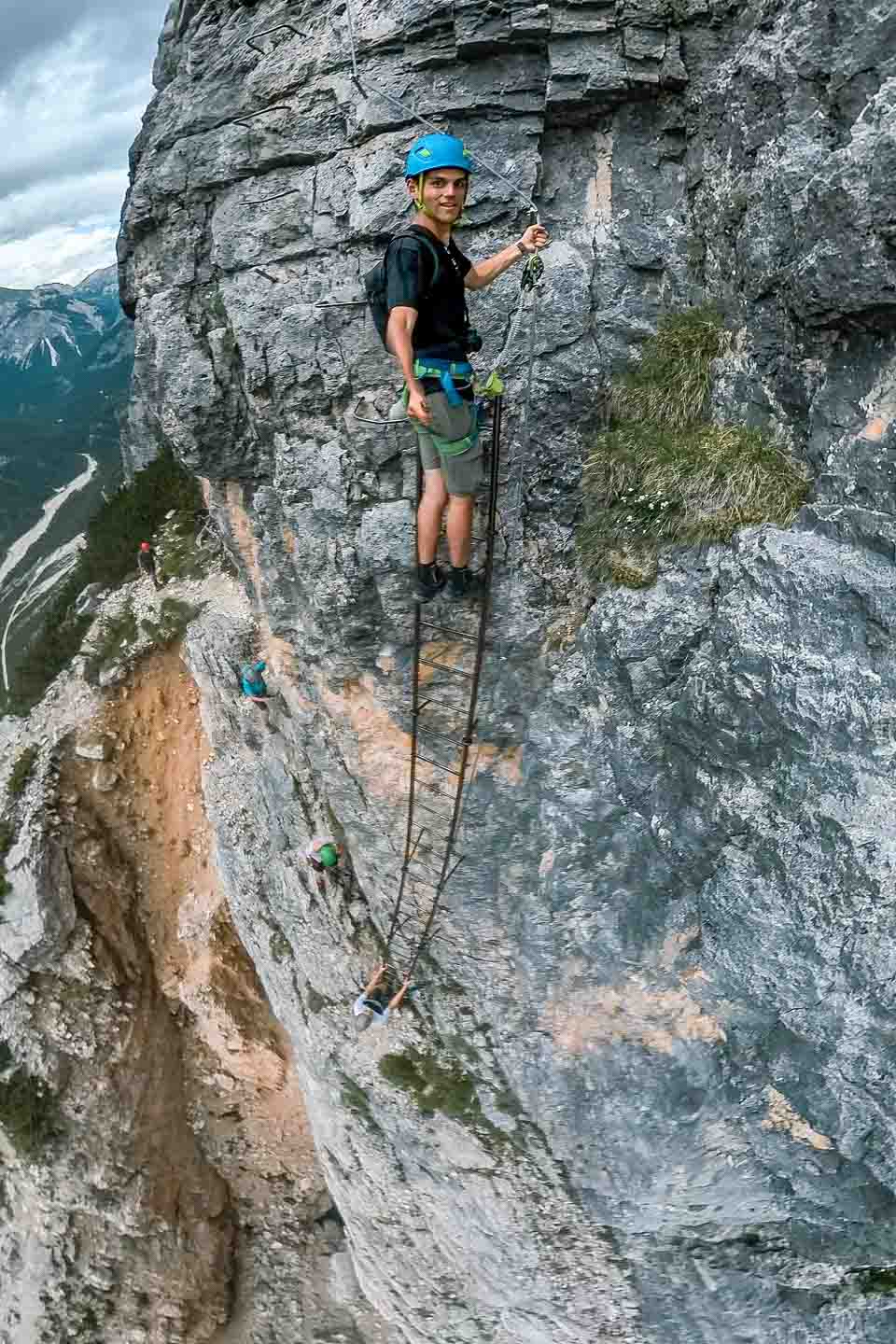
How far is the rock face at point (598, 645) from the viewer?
5.96 m

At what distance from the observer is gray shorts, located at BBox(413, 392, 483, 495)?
6.83 meters

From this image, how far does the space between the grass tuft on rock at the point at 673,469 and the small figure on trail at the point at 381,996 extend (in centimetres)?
617

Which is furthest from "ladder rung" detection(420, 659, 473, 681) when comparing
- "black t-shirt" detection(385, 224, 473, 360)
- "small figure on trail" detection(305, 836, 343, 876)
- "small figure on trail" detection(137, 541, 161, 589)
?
"small figure on trail" detection(137, 541, 161, 589)

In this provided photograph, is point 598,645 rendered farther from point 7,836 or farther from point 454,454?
point 7,836

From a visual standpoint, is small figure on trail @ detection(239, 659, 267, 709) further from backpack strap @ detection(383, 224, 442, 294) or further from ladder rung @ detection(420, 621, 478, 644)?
backpack strap @ detection(383, 224, 442, 294)

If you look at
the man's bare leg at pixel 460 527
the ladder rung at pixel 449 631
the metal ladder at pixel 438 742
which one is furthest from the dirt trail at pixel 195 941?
the man's bare leg at pixel 460 527

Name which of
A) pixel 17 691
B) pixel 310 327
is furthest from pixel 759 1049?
pixel 17 691

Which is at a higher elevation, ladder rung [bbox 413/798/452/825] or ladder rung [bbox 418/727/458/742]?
ladder rung [bbox 418/727/458/742]

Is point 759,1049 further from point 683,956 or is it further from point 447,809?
point 447,809

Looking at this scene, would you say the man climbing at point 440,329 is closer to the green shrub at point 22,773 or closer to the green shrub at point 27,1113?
the green shrub at point 22,773

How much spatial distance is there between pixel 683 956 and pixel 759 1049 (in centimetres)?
107

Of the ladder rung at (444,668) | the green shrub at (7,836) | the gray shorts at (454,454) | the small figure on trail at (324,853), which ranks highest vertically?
the gray shorts at (454,454)

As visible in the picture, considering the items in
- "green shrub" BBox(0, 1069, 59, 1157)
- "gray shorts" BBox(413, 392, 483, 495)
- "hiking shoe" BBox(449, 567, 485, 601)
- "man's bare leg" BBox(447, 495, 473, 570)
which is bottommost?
"green shrub" BBox(0, 1069, 59, 1157)

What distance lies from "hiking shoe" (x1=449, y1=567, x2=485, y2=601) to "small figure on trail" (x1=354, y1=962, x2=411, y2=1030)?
5.30 metres
